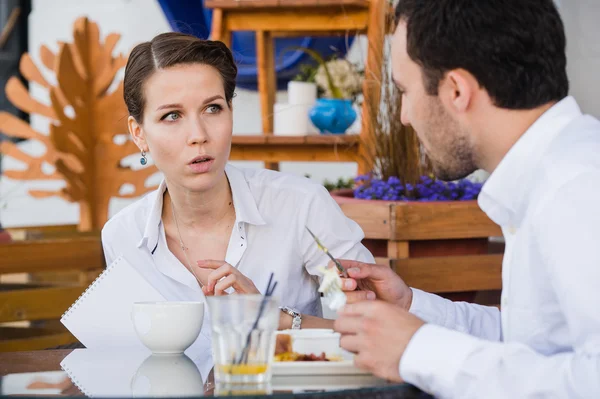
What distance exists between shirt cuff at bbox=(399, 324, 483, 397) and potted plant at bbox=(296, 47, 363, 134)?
217 cm

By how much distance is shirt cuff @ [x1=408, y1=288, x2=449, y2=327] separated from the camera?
1.67 metres

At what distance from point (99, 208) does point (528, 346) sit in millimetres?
3230

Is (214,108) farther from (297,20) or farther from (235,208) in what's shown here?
(297,20)

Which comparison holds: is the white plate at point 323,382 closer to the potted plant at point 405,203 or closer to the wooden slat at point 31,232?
the potted plant at point 405,203

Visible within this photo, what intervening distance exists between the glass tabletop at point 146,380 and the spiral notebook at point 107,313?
0.15 m

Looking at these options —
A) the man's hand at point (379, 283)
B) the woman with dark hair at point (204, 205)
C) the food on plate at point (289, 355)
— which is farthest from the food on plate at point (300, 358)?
the woman with dark hair at point (204, 205)

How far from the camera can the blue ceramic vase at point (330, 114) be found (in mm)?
3406

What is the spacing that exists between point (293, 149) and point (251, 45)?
1.53 m

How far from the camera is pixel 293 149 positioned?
3252 millimetres

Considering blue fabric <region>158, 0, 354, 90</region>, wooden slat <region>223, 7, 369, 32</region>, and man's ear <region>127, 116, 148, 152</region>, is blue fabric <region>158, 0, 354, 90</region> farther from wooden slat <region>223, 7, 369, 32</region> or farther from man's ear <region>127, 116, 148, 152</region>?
man's ear <region>127, 116, 148, 152</region>

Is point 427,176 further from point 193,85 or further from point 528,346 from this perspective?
point 528,346

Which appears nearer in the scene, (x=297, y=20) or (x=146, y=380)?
(x=146, y=380)

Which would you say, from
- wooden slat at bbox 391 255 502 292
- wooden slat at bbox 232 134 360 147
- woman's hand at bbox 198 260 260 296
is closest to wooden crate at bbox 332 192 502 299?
wooden slat at bbox 391 255 502 292

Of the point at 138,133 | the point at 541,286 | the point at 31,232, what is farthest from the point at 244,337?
the point at 31,232
